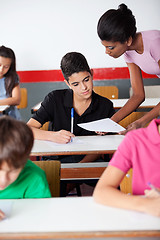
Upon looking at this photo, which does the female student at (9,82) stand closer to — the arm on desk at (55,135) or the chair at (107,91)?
the chair at (107,91)

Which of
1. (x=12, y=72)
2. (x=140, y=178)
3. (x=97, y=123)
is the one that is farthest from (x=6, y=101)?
(x=140, y=178)

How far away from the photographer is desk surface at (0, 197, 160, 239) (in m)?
0.86

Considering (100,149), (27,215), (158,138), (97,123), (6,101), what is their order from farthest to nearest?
1. (6,101)
2. (97,123)
3. (100,149)
4. (158,138)
5. (27,215)

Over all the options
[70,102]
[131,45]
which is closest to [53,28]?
[70,102]

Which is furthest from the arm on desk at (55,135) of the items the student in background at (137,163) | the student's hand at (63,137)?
the student in background at (137,163)

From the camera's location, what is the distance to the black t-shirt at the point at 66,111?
2188 millimetres

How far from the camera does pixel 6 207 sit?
41.2 inches

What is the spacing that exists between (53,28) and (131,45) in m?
2.95

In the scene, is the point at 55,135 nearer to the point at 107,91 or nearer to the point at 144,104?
the point at 144,104

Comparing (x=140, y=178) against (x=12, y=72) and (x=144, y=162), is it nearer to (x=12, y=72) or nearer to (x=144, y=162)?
(x=144, y=162)

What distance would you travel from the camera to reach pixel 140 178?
114cm

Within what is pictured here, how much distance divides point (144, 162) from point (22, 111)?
13.5 feet

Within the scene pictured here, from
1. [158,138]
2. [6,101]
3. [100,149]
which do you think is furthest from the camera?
[6,101]

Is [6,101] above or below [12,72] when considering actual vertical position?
below
